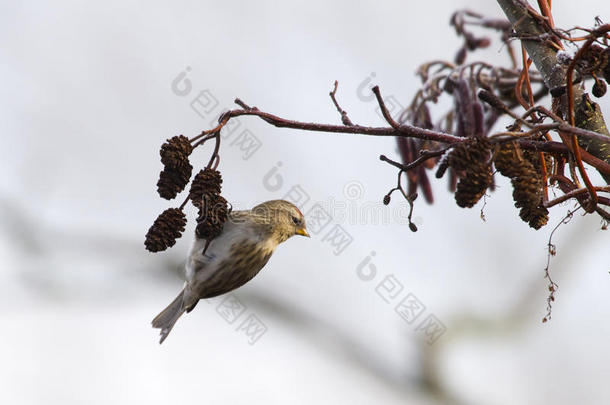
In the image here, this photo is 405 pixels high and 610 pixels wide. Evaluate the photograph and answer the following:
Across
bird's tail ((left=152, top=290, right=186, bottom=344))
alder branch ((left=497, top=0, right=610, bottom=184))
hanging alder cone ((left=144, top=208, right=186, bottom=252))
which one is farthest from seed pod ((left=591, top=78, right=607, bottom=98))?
bird's tail ((left=152, top=290, right=186, bottom=344))

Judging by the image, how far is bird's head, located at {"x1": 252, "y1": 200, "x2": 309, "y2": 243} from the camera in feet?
8.95

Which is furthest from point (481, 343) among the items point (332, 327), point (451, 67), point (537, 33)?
point (537, 33)

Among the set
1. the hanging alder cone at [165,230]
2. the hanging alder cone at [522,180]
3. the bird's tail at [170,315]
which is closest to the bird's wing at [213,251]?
the bird's tail at [170,315]

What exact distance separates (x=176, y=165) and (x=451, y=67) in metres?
1.40

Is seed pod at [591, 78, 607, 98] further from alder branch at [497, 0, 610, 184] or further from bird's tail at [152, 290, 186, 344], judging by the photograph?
bird's tail at [152, 290, 186, 344]

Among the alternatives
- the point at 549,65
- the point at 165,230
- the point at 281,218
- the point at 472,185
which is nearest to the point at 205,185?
the point at 165,230

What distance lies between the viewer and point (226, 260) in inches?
99.2

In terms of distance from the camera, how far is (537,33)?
169cm

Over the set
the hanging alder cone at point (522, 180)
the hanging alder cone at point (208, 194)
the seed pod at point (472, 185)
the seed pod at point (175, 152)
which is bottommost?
the hanging alder cone at point (522, 180)

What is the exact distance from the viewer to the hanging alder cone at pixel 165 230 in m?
1.60

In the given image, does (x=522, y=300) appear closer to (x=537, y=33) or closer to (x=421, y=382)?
(x=421, y=382)

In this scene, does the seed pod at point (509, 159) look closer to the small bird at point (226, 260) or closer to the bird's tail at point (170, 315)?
the small bird at point (226, 260)

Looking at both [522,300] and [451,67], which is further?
[522,300]

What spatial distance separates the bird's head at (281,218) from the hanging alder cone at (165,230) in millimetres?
1078
